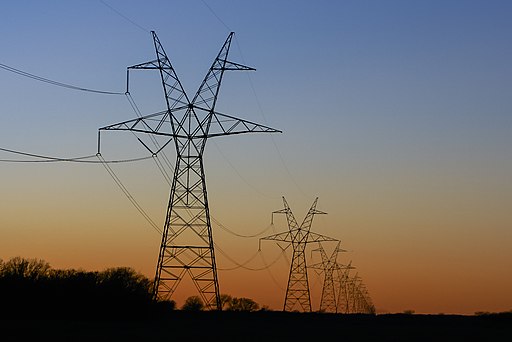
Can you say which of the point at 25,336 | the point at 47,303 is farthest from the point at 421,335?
the point at 47,303

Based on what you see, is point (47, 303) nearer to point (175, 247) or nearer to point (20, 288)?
point (20, 288)

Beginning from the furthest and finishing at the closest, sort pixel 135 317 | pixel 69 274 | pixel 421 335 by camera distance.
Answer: pixel 69 274
pixel 135 317
pixel 421 335

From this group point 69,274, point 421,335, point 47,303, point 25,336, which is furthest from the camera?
point 69,274

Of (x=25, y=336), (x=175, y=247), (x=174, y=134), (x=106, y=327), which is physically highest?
(x=174, y=134)

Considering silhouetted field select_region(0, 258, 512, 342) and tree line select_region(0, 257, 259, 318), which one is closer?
silhouetted field select_region(0, 258, 512, 342)

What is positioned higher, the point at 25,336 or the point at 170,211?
the point at 170,211

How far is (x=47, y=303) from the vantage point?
76.4 meters

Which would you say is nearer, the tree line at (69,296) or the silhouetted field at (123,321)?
the silhouetted field at (123,321)

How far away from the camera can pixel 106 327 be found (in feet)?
185

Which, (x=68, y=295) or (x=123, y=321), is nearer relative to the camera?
(x=123, y=321)

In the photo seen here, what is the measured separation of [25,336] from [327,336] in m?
18.0

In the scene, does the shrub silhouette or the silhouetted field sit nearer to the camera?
the silhouetted field

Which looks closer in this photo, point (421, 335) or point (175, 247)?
point (175, 247)

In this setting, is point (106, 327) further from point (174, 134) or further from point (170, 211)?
point (174, 134)
